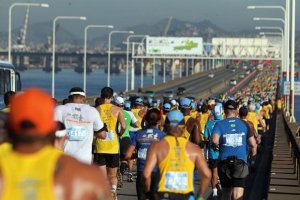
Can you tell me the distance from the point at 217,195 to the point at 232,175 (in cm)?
360

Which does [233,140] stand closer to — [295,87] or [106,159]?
[106,159]

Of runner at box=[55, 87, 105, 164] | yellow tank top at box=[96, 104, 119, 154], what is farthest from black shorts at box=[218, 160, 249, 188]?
runner at box=[55, 87, 105, 164]

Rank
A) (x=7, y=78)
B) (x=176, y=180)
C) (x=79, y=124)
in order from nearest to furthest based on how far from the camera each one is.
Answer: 1. (x=176, y=180)
2. (x=79, y=124)
3. (x=7, y=78)

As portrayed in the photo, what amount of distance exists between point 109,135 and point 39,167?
9471 mm

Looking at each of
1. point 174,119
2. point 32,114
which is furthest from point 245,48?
point 32,114

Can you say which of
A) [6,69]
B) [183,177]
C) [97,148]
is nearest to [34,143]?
[183,177]

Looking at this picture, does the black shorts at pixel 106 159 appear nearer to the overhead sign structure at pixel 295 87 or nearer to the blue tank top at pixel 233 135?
the blue tank top at pixel 233 135

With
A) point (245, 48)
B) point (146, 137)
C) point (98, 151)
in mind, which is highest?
point (245, 48)

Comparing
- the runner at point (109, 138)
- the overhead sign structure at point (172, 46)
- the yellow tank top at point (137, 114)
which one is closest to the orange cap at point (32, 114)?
the runner at point (109, 138)

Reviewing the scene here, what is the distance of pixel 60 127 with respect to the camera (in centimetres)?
714

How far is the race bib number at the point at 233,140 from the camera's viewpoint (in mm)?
12279

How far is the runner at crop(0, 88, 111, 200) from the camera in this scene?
436cm

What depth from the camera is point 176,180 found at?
26.0 feet

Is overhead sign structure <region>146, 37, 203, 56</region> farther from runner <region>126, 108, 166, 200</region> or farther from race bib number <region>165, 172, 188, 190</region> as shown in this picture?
race bib number <region>165, 172, 188, 190</region>
